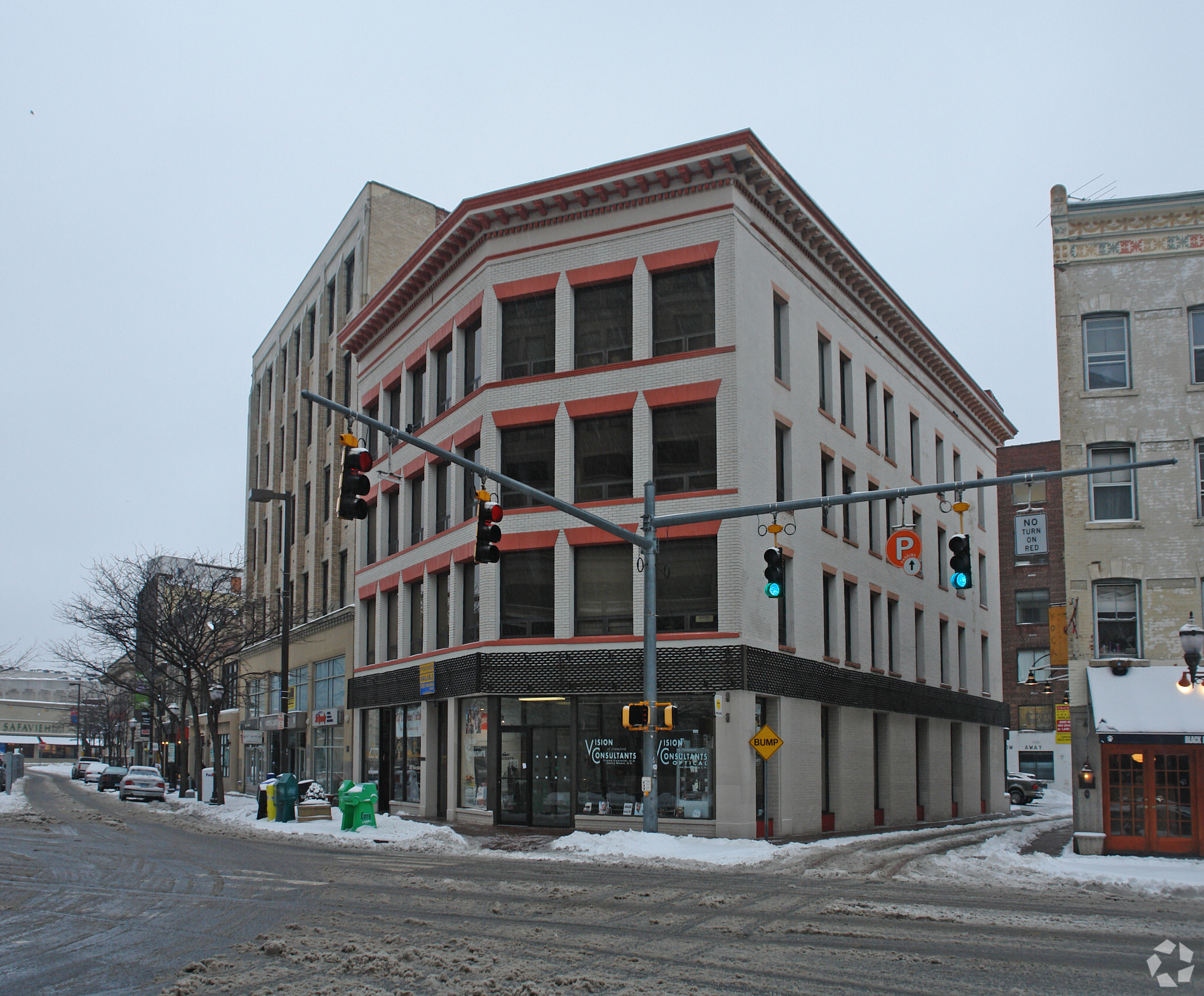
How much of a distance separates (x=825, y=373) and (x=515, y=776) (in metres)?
14.7

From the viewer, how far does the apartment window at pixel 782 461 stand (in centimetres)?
3044

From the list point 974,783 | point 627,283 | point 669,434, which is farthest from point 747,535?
point 974,783

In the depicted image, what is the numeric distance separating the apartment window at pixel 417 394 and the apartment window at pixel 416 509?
186 centimetres

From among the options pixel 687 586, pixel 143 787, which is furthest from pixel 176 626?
pixel 687 586

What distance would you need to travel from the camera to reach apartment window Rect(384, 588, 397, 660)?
37719mm

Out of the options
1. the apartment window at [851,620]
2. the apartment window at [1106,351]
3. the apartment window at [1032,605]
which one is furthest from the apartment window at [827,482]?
the apartment window at [1032,605]

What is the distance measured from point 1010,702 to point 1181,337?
139 ft

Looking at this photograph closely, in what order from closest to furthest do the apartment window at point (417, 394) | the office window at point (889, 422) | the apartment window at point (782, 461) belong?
the apartment window at point (782, 461) → the apartment window at point (417, 394) → the office window at point (889, 422)

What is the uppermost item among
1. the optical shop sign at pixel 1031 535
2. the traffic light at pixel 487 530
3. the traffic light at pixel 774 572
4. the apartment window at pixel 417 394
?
the apartment window at pixel 417 394

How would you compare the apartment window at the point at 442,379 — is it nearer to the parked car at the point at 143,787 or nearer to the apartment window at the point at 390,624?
the apartment window at the point at 390,624

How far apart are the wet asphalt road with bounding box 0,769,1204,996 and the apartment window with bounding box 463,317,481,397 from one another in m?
15.8

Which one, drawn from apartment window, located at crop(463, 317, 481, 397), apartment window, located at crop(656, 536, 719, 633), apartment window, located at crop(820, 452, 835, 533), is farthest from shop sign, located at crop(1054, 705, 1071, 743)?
apartment window, located at crop(463, 317, 481, 397)

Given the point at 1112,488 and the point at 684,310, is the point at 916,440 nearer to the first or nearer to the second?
the point at 684,310

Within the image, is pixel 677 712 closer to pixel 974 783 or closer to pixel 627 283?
pixel 627 283
